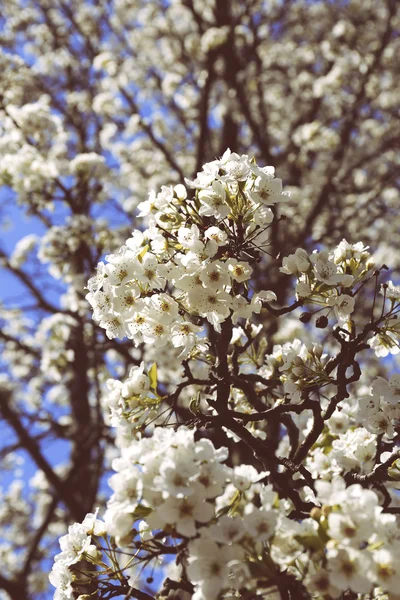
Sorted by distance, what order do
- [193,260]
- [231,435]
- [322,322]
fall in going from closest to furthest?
[193,260], [322,322], [231,435]

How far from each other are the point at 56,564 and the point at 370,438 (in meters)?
1.29

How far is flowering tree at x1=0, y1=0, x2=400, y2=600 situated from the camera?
141cm

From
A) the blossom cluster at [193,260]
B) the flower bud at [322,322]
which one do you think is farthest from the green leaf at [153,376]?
the flower bud at [322,322]

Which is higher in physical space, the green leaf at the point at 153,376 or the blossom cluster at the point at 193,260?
the blossom cluster at the point at 193,260

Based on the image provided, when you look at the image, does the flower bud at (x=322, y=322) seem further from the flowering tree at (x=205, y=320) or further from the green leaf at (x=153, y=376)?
the green leaf at (x=153, y=376)

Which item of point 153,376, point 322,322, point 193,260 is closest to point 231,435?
point 153,376

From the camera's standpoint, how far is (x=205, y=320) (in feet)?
7.46

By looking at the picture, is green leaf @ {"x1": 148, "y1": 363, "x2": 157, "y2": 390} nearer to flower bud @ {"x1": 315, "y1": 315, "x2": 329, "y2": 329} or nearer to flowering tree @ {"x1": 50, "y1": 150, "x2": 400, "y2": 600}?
flowering tree @ {"x1": 50, "y1": 150, "x2": 400, "y2": 600}

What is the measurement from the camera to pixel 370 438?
225 cm

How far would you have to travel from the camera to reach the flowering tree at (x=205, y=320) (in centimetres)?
141

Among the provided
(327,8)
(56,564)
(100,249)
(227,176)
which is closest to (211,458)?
(56,564)

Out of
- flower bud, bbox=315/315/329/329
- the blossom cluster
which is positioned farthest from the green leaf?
flower bud, bbox=315/315/329/329

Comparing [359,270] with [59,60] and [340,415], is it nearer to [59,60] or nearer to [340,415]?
[340,415]

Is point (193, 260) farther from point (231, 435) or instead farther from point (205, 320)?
point (231, 435)
